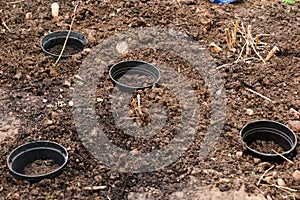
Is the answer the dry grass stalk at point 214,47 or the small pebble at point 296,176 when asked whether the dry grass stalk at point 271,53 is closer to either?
the dry grass stalk at point 214,47

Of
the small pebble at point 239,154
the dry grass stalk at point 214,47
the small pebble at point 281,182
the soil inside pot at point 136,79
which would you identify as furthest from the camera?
the dry grass stalk at point 214,47

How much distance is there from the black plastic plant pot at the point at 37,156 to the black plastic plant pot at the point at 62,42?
1.56 metres

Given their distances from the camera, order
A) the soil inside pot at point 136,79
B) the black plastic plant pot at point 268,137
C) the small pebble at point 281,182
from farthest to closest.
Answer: the soil inside pot at point 136,79
the black plastic plant pot at point 268,137
the small pebble at point 281,182

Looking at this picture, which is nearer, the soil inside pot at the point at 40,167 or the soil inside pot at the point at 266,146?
the soil inside pot at the point at 40,167

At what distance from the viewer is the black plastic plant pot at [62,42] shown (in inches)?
226

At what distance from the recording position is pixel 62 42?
5855 millimetres

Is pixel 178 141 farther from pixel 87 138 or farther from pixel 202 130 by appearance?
pixel 87 138

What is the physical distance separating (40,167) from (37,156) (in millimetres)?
125

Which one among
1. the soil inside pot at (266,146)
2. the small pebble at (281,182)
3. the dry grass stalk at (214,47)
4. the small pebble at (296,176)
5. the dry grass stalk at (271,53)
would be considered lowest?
the soil inside pot at (266,146)

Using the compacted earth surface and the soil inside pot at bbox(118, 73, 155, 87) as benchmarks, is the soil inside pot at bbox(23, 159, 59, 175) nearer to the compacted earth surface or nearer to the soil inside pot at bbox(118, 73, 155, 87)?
the compacted earth surface

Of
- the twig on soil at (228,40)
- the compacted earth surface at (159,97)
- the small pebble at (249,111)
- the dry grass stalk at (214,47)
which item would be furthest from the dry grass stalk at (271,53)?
the small pebble at (249,111)

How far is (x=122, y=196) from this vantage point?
13.4 feet

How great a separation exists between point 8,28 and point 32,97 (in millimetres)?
1355

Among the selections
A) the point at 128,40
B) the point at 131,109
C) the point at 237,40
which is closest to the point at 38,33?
the point at 128,40
